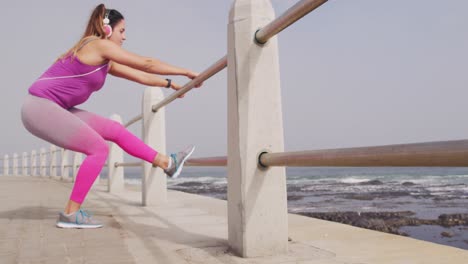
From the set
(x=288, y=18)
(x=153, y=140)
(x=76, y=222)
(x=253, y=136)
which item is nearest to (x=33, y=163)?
(x=153, y=140)

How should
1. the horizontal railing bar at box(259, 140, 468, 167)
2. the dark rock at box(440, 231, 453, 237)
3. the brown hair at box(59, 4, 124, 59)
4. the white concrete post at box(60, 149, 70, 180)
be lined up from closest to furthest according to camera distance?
the horizontal railing bar at box(259, 140, 468, 167), the brown hair at box(59, 4, 124, 59), the dark rock at box(440, 231, 453, 237), the white concrete post at box(60, 149, 70, 180)

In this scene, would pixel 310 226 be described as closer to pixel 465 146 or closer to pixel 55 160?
pixel 465 146

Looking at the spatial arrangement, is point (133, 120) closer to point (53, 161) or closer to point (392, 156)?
point (392, 156)

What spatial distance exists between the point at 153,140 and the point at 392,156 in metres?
2.65

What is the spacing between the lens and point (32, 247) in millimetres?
1676

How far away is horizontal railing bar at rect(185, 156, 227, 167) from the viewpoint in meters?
1.74

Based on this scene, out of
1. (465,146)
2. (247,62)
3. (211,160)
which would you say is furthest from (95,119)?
(465,146)

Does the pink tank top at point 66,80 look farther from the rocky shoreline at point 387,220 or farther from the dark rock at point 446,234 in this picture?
the dark rock at point 446,234

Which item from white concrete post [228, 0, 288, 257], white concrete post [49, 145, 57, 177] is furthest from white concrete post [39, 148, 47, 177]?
white concrete post [228, 0, 288, 257]

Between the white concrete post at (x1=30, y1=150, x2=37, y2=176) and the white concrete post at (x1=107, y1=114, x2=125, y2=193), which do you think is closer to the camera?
the white concrete post at (x1=107, y1=114, x2=125, y2=193)

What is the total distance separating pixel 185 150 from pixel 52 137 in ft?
2.26

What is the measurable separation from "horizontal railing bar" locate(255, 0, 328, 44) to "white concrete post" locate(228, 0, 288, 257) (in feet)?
0.23

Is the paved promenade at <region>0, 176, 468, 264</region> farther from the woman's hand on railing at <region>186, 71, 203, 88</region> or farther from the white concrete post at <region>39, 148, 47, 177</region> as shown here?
the white concrete post at <region>39, 148, 47, 177</region>

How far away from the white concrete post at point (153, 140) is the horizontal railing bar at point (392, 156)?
2.13m
